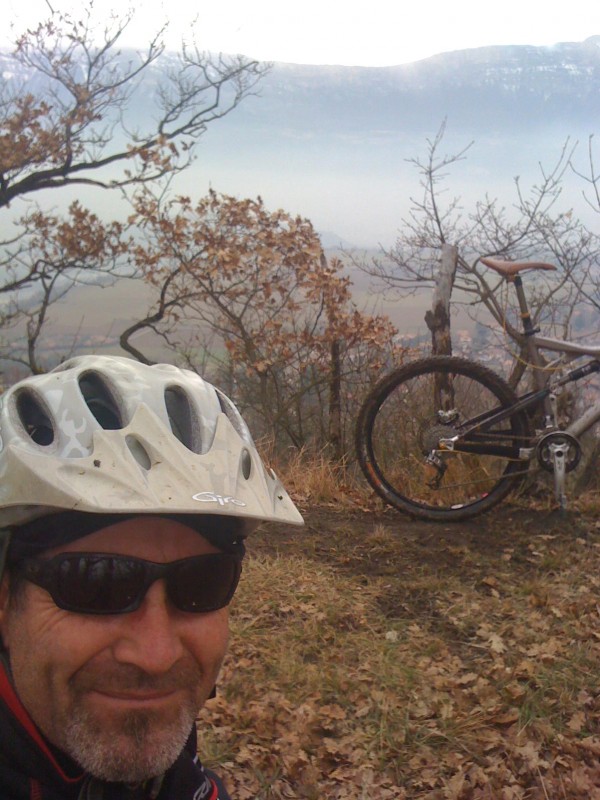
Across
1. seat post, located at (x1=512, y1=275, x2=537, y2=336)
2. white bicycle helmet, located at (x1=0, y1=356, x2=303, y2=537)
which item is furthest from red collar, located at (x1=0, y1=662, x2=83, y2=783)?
seat post, located at (x1=512, y1=275, x2=537, y2=336)

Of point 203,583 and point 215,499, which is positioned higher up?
point 215,499

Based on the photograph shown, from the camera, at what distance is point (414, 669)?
3314mm

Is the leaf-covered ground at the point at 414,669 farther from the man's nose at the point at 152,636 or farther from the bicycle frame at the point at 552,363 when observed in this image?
the man's nose at the point at 152,636

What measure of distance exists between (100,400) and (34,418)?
0.13m

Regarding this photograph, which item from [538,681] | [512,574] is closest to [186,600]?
[538,681]

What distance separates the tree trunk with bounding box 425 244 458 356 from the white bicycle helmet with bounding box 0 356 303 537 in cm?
475

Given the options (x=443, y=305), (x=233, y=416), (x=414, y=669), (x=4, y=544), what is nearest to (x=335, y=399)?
(x=443, y=305)

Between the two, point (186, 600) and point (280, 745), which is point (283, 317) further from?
point (186, 600)

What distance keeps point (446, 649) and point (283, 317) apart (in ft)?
18.6

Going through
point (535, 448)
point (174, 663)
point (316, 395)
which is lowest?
point (316, 395)

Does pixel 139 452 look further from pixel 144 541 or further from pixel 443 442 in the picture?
pixel 443 442

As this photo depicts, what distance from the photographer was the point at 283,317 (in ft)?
28.5

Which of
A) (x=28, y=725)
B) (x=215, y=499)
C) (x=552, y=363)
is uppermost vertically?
(x=215, y=499)

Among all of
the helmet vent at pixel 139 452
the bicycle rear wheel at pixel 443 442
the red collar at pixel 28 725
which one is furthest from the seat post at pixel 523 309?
the red collar at pixel 28 725
